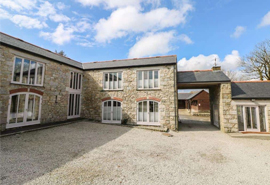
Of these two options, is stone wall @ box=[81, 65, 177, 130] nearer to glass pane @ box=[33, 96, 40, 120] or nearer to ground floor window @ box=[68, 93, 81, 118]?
ground floor window @ box=[68, 93, 81, 118]

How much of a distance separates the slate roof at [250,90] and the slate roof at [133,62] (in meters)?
4.93

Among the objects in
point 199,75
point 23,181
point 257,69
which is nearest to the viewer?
point 23,181

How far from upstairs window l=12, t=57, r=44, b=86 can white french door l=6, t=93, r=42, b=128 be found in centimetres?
89

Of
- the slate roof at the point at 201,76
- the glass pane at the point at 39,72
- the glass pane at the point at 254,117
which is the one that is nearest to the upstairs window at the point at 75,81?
the glass pane at the point at 39,72

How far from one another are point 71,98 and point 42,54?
4.02m

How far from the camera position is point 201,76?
32.8 ft

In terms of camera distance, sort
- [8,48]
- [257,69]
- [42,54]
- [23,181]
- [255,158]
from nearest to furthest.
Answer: [23,181] → [255,158] → [8,48] → [42,54] → [257,69]

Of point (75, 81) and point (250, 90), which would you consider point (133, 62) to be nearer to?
point (75, 81)

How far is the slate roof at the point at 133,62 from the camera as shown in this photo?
33.3 ft

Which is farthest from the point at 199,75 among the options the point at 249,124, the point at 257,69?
the point at 257,69

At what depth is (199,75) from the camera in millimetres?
10117

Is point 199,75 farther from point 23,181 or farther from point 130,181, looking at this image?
point 23,181

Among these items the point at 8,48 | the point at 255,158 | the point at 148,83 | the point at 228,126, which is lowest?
the point at 255,158

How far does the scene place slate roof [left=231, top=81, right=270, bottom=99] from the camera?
28.5ft
